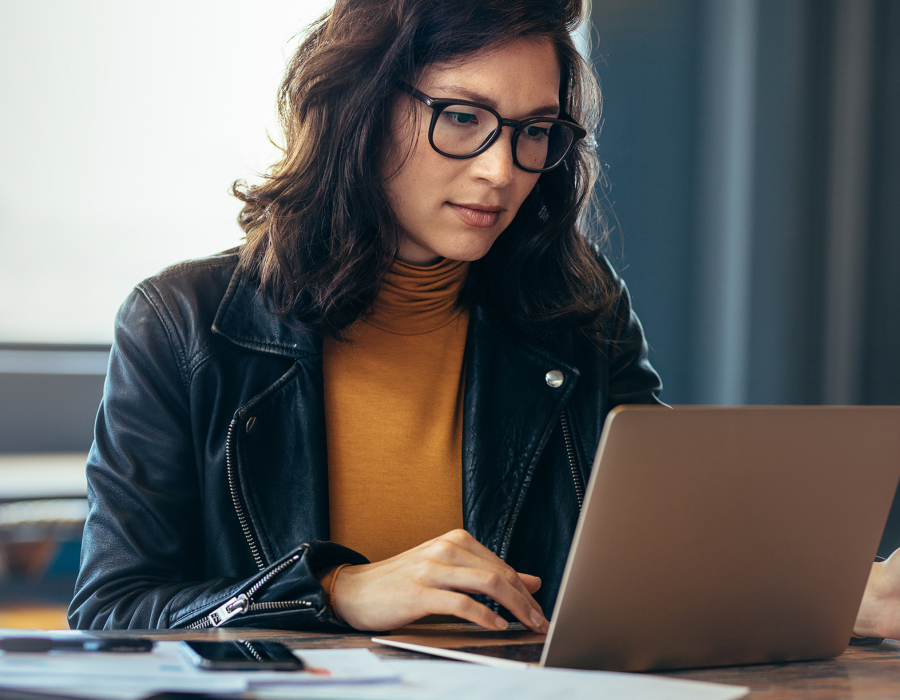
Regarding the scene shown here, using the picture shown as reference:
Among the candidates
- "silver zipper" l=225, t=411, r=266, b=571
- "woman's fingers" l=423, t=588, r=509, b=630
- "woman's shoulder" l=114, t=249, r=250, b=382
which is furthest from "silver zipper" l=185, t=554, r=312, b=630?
"woman's shoulder" l=114, t=249, r=250, b=382

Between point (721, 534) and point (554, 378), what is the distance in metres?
0.69

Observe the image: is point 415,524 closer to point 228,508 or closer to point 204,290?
point 228,508

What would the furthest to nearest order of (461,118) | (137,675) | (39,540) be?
(39,540) < (461,118) < (137,675)

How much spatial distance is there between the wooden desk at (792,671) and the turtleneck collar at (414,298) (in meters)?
0.61

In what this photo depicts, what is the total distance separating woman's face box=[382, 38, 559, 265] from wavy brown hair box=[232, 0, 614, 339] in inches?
0.9

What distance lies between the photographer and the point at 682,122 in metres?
2.43

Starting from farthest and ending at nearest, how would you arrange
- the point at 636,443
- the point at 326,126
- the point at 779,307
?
the point at 779,307 → the point at 326,126 → the point at 636,443

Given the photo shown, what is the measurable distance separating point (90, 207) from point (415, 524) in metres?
2.23

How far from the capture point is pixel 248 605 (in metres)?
0.83

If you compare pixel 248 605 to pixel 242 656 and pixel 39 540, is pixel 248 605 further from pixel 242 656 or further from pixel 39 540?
pixel 39 540

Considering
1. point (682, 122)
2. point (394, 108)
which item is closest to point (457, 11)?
point (394, 108)

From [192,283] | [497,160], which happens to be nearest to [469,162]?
[497,160]

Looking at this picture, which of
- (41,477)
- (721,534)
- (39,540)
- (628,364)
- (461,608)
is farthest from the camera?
(41,477)

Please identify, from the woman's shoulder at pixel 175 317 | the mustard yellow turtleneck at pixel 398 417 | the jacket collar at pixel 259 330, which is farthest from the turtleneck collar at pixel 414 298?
the woman's shoulder at pixel 175 317
